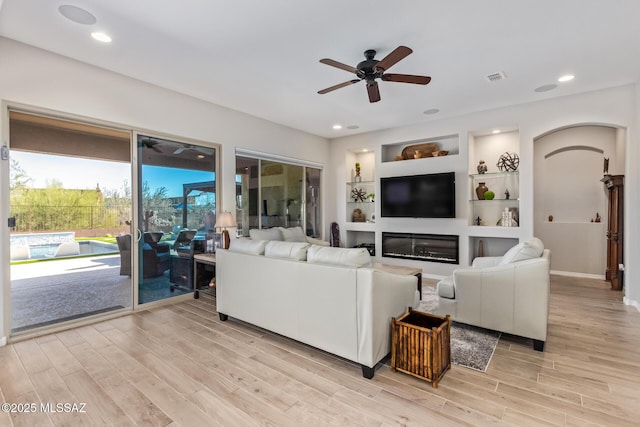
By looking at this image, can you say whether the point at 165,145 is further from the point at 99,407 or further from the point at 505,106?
the point at 505,106

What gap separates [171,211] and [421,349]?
3.64 metres

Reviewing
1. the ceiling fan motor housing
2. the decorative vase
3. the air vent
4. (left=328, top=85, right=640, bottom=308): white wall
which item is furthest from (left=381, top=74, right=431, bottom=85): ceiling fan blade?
the decorative vase

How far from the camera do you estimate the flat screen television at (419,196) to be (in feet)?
17.7

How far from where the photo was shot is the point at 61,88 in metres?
3.25

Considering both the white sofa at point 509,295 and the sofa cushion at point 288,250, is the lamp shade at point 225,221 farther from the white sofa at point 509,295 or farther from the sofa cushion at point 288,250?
the white sofa at point 509,295

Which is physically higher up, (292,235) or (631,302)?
(292,235)

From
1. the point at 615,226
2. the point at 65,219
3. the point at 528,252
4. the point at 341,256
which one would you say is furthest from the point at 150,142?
the point at 615,226

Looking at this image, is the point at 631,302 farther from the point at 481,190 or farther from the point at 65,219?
the point at 65,219

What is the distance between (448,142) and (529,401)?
4.69m

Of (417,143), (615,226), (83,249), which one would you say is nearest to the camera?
(83,249)

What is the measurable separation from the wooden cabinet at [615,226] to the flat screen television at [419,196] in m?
2.22

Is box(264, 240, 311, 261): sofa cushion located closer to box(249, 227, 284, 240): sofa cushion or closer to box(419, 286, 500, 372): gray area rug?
box(419, 286, 500, 372): gray area rug

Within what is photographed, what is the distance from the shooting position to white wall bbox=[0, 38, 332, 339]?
2955 millimetres

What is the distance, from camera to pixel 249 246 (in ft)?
10.6
